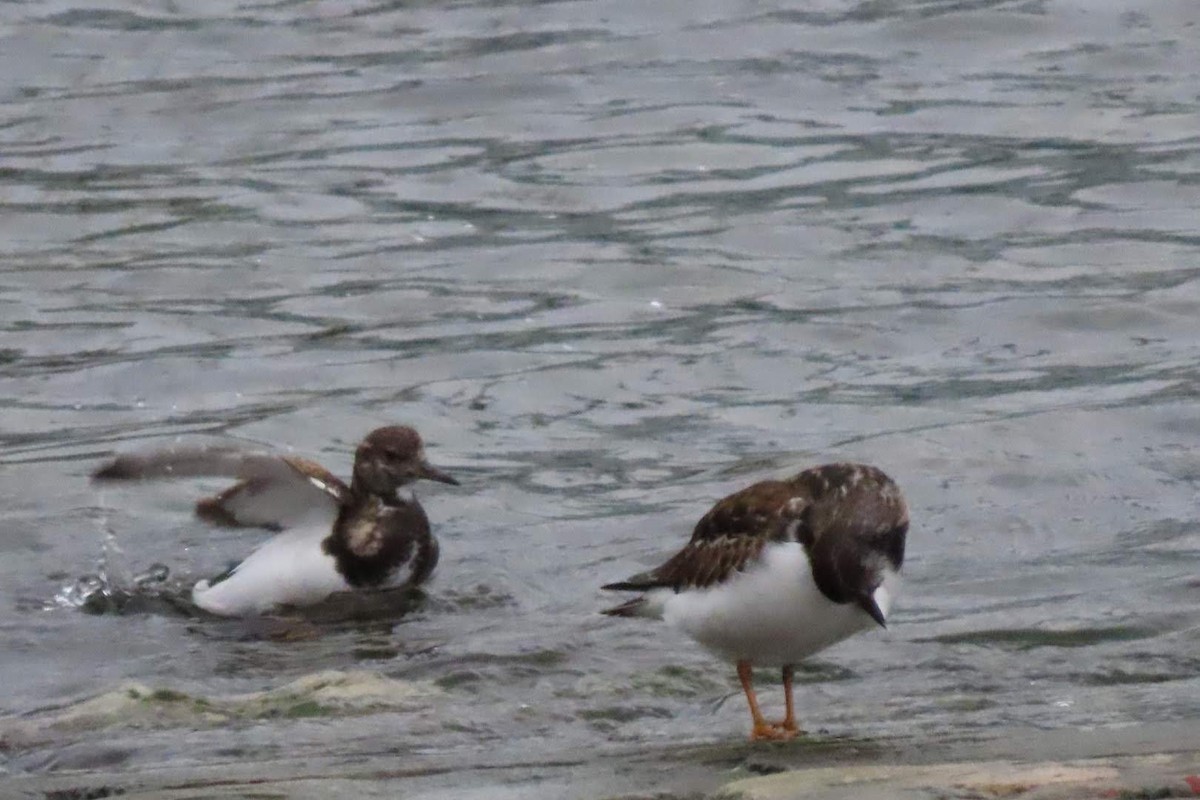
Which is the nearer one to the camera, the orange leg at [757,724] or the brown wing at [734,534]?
the brown wing at [734,534]

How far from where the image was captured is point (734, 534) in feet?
20.6

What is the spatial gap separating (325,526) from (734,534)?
12.1ft

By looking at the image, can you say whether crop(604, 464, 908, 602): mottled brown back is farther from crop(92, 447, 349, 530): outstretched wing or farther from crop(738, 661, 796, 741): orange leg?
crop(92, 447, 349, 530): outstretched wing

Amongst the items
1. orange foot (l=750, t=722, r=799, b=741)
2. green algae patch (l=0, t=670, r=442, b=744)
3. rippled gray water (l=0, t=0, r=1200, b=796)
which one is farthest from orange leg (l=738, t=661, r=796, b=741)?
green algae patch (l=0, t=670, r=442, b=744)

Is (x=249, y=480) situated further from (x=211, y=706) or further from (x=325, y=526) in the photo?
(x=211, y=706)

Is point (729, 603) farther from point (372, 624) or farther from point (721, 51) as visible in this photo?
point (721, 51)

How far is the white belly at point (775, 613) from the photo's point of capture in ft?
19.8

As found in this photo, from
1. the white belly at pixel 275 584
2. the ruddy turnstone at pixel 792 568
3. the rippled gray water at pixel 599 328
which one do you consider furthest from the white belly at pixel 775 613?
the white belly at pixel 275 584

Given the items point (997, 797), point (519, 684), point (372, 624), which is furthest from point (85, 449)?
point (997, 797)

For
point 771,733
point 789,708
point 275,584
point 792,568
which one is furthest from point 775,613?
point 275,584

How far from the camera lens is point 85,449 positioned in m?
11.2

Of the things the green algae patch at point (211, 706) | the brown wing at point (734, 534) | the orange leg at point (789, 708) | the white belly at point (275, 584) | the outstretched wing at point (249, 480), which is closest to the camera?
the brown wing at point (734, 534)

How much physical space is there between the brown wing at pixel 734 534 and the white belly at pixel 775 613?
0.13 ft

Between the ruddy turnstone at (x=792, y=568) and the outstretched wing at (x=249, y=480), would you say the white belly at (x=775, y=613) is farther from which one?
the outstretched wing at (x=249, y=480)
